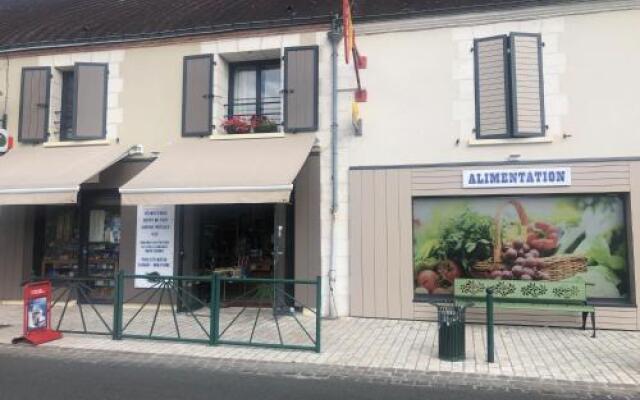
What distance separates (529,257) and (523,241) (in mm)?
287

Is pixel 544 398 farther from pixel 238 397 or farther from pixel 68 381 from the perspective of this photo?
pixel 68 381

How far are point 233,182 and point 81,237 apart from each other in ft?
14.2

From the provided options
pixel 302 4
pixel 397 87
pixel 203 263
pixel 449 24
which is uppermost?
pixel 302 4

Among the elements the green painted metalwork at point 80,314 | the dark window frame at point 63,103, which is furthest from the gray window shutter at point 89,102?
the green painted metalwork at point 80,314

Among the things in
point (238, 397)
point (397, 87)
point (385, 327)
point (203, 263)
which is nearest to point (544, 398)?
point (238, 397)

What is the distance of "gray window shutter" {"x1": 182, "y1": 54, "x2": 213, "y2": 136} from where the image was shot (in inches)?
431

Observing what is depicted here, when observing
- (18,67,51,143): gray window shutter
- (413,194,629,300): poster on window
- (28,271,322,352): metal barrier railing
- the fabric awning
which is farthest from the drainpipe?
(18,67,51,143): gray window shutter

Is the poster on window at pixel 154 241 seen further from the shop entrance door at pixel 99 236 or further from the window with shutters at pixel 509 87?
the window with shutters at pixel 509 87

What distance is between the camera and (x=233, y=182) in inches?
362

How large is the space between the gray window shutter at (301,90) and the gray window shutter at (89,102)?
12.6 ft

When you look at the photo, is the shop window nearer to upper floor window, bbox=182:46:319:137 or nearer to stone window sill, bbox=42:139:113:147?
upper floor window, bbox=182:46:319:137

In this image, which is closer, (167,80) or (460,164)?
(460,164)

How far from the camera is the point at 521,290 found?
30.2ft

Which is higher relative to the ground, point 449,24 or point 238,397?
point 449,24
